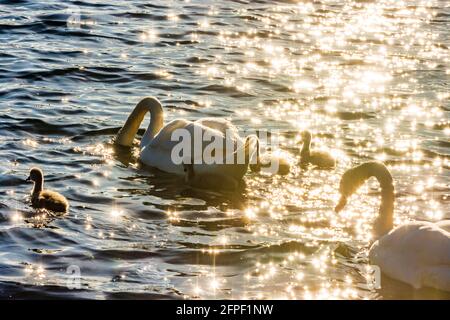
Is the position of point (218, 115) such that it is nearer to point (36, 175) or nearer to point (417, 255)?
point (36, 175)

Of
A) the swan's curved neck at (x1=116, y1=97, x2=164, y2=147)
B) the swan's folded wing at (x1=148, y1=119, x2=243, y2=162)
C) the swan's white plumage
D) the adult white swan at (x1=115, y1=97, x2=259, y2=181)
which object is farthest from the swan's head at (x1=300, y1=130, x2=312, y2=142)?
the swan's white plumage

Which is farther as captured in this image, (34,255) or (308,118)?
(308,118)

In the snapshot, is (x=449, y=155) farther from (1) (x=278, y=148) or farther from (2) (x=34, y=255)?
(2) (x=34, y=255)

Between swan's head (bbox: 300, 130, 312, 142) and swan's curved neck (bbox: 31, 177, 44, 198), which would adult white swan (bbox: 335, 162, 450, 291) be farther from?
swan's curved neck (bbox: 31, 177, 44, 198)

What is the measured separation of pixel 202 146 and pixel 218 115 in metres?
3.60

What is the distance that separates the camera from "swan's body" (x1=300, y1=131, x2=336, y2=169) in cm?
1539

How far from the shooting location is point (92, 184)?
14406 mm

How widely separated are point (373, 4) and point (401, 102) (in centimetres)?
939

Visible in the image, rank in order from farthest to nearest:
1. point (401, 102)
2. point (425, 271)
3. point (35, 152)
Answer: point (401, 102) → point (35, 152) → point (425, 271)

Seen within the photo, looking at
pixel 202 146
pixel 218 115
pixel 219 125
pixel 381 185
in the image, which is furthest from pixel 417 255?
pixel 218 115

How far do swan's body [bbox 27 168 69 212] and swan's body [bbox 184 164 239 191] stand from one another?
211 centimetres

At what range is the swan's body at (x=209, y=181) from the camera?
14.5 meters

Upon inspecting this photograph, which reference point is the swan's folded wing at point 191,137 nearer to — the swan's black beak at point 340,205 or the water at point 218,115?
the water at point 218,115

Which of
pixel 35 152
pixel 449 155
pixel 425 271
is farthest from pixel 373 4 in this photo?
pixel 425 271
